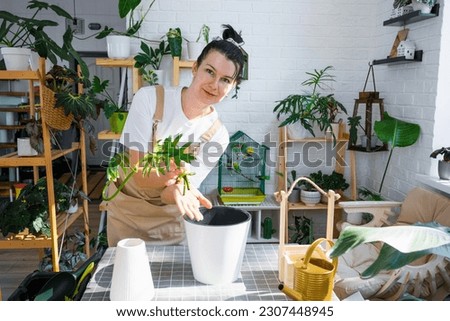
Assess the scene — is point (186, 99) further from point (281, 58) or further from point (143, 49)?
point (281, 58)

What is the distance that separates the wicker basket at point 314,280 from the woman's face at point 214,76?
2.16ft

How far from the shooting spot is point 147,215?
165cm

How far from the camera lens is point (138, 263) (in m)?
0.99

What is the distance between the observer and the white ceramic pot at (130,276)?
0.97 metres

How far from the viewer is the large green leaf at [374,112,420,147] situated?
8.57 feet

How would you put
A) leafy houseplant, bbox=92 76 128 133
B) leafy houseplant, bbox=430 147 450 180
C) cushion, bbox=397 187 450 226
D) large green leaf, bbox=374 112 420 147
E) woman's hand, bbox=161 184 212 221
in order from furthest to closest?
leafy houseplant, bbox=92 76 128 133, large green leaf, bbox=374 112 420 147, leafy houseplant, bbox=430 147 450 180, cushion, bbox=397 187 450 226, woman's hand, bbox=161 184 212 221

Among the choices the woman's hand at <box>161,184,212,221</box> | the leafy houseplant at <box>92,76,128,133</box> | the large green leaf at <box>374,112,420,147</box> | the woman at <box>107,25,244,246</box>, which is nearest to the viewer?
the woman's hand at <box>161,184,212,221</box>

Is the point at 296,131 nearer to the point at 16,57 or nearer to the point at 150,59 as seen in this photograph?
the point at 150,59

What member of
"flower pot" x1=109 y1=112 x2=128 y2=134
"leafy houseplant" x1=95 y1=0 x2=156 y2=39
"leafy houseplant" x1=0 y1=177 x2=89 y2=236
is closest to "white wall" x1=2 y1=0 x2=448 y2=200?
"leafy houseplant" x1=95 y1=0 x2=156 y2=39

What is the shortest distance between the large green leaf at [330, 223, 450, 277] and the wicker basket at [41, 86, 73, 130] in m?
1.99

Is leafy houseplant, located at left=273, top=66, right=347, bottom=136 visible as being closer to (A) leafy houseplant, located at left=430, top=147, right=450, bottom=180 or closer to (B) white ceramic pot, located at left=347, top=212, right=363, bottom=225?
(B) white ceramic pot, located at left=347, top=212, right=363, bottom=225

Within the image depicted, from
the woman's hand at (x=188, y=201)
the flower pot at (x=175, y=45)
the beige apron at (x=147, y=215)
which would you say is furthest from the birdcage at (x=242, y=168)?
the woman's hand at (x=188, y=201)

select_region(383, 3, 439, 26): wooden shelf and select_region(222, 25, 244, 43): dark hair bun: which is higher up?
select_region(383, 3, 439, 26): wooden shelf

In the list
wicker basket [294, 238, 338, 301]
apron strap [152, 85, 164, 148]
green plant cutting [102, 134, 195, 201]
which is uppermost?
apron strap [152, 85, 164, 148]
